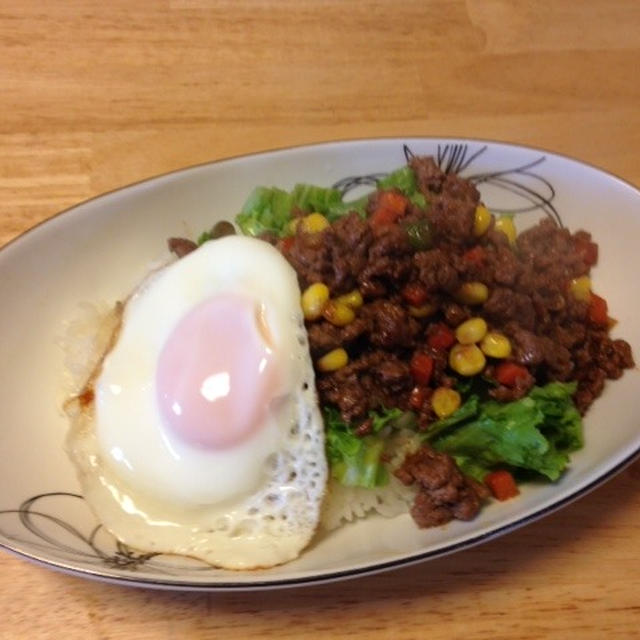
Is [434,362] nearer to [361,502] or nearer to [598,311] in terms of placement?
[361,502]

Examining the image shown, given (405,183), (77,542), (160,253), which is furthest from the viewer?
(160,253)

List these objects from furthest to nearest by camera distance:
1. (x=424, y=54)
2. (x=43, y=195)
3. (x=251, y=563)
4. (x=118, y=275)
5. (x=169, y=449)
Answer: (x=424, y=54) → (x=43, y=195) → (x=118, y=275) → (x=169, y=449) → (x=251, y=563)

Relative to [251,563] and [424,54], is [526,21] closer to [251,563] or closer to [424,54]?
[424,54]

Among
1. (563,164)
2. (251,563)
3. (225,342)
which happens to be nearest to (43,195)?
(225,342)

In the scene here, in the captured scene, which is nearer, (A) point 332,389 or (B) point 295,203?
(A) point 332,389

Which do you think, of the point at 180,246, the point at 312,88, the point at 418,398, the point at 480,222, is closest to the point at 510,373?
the point at 418,398

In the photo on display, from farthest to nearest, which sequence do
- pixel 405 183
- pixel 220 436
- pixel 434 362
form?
pixel 405 183 < pixel 434 362 < pixel 220 436
